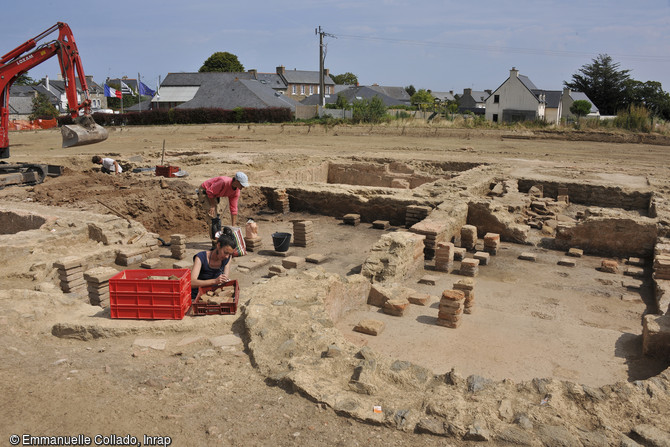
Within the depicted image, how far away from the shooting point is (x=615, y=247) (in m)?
9.59

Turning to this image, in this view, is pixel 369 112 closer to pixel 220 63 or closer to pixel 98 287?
pixel 98 287

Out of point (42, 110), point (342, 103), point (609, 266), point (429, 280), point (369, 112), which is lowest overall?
point (429, 280)

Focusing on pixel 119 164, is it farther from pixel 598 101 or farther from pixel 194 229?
pixel 598 101

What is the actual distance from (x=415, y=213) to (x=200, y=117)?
96.0 ft

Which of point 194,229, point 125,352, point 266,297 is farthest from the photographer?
point 194,229

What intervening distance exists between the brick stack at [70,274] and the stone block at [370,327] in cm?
416

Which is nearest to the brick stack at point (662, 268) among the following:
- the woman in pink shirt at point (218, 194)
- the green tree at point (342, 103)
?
the woman in pink shirt at point (218, 194)

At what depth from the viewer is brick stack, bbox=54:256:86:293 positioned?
6957 millimetres

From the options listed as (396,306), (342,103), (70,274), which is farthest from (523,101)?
(70,274)

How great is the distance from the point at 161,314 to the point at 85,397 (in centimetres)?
141

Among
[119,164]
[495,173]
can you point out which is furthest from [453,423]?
[119,164]

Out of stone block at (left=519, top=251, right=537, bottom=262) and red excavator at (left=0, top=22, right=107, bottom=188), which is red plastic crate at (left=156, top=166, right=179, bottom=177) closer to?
red excavator at (left=0, top=22, right=107, bottom=188)

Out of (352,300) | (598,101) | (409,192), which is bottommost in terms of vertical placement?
(352,300)

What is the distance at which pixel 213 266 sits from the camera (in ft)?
19.4
